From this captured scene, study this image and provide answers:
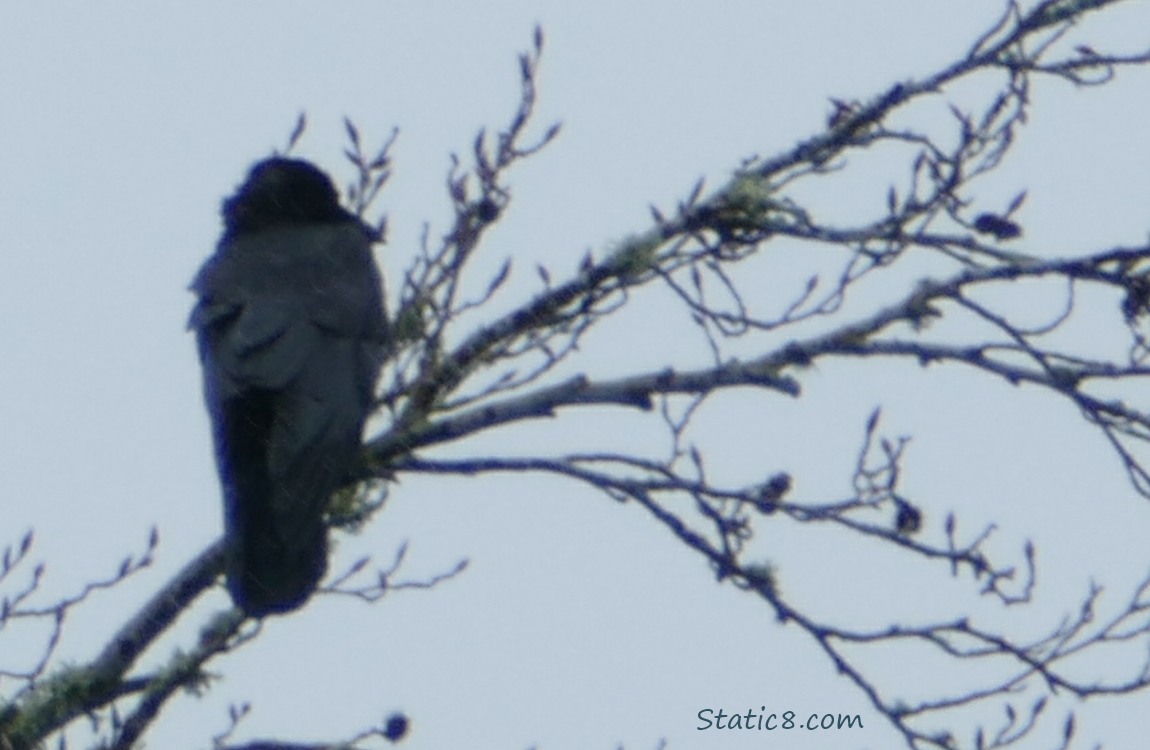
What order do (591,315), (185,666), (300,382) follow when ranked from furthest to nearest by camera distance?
(300,382), (591,315), (185,666)

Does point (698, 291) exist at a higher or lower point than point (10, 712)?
higher

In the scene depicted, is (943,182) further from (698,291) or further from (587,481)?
(587,481)

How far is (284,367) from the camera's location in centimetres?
584

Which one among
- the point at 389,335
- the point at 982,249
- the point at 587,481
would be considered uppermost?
the point at 389,335

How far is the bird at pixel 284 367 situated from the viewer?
5.34 meters

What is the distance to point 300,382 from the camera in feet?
19.1

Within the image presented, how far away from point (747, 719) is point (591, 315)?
149 centimetres

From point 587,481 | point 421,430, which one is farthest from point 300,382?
point 587,481

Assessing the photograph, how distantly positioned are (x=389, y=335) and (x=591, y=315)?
1134 millimetres

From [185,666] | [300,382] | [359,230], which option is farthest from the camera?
[359,230]

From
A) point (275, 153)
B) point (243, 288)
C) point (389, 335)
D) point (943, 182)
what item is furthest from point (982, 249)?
point (275, 153)

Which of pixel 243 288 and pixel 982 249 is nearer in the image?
pixel 982 249

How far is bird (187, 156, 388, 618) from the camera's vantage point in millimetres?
5344

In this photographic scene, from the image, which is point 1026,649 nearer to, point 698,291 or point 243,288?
point 698,291
